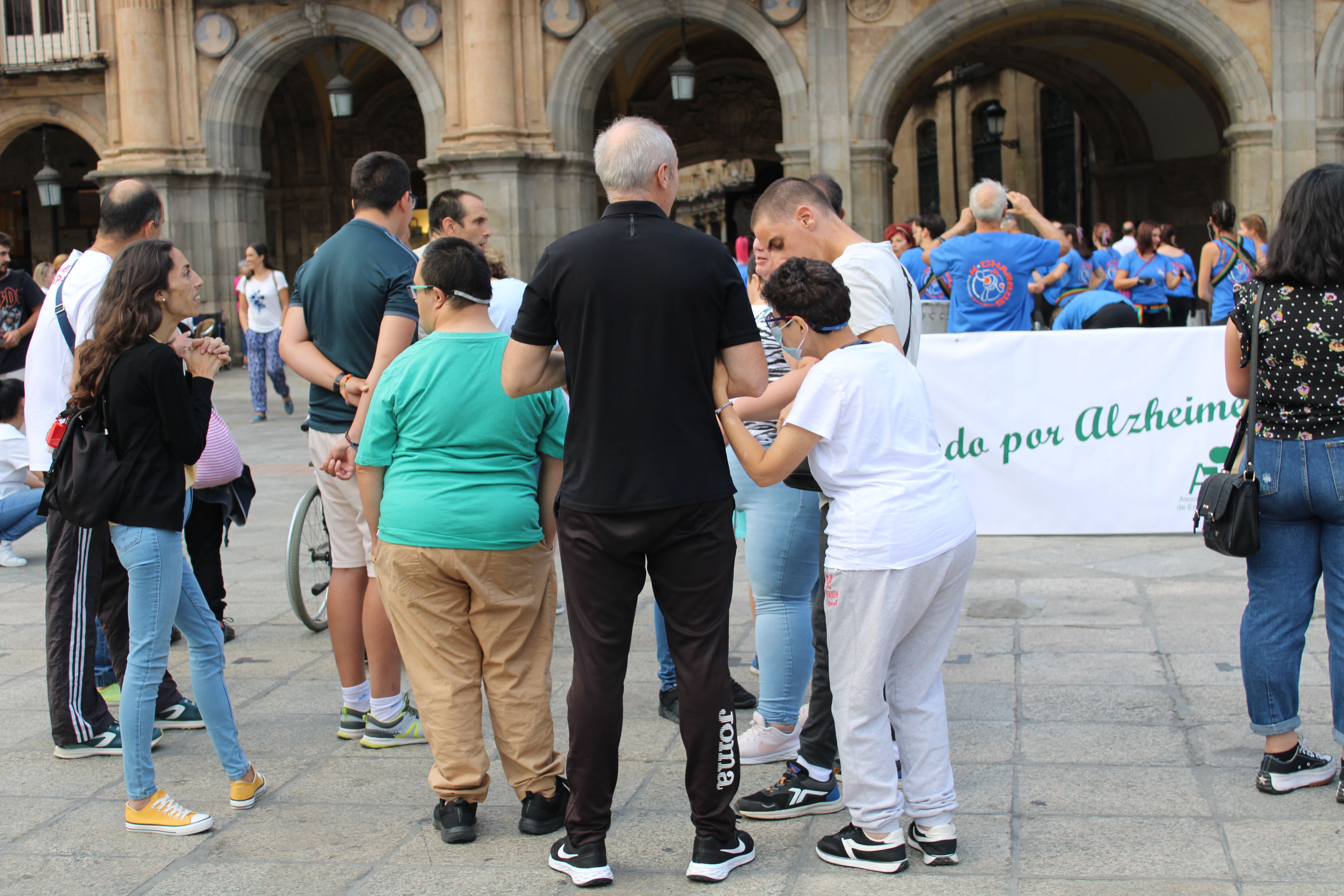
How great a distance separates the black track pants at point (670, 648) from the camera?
3.34 meters

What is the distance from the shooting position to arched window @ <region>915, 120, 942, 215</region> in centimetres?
3222

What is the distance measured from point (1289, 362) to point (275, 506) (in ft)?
23.5

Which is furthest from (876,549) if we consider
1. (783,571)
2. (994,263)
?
(994,263)

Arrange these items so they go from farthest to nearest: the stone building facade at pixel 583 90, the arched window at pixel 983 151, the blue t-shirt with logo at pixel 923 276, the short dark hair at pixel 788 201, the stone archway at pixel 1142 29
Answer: the arched window at pixel 983 151, the stone building facade at pixel 583 90, the stone archway at pixel 1142 29, the blue t-shirt with logo at pixel 923 276, the short dark hair at pixel 788 201

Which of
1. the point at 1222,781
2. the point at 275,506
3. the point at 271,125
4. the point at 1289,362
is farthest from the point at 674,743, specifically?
the point at 271,125

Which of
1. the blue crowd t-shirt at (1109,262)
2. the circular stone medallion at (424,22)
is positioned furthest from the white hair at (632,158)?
the circular stone medallion at (424,22)

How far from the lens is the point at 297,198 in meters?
25.6

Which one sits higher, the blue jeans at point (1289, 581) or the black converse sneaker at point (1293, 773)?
the blue jeans at point (1289, 581)

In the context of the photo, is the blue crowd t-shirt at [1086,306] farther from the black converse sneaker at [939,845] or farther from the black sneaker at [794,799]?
the black converse sneaker at [939,845]

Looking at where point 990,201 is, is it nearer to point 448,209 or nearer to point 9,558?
point 448,209

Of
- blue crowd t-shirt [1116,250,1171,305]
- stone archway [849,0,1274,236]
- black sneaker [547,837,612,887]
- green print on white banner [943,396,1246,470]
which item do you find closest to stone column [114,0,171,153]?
stone archway [849,0,1274,236]

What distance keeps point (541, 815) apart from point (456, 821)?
24 centimetres

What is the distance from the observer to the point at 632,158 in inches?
130

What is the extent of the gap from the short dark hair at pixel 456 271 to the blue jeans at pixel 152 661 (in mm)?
1108
